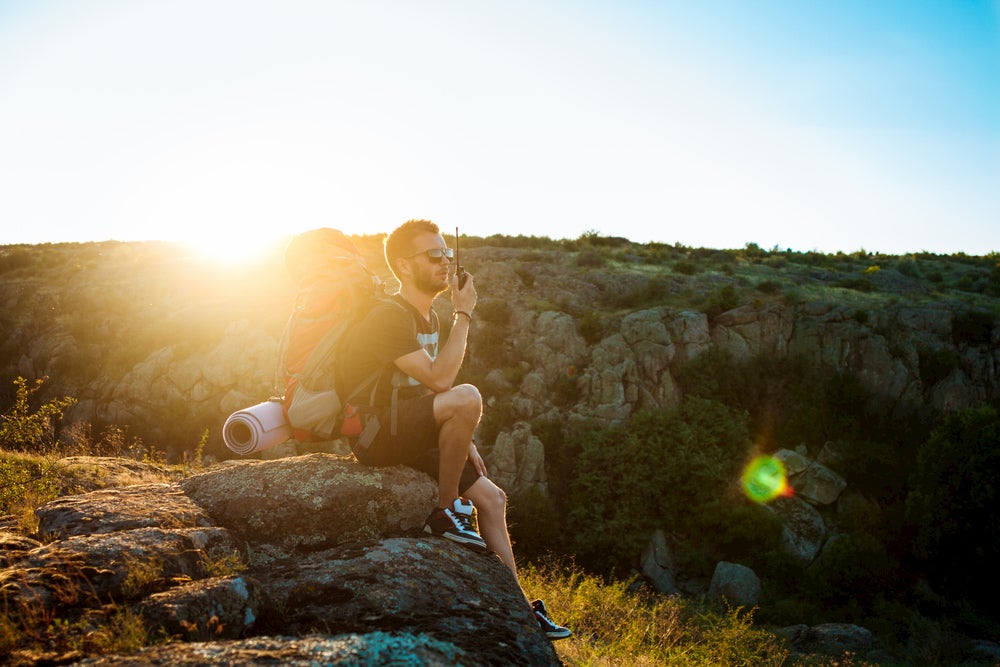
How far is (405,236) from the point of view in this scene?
461 centimetres

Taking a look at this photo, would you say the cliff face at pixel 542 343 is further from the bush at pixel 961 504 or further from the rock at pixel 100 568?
the rock at pixel 100 568

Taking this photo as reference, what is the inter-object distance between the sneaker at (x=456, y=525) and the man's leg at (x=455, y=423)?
0.29m

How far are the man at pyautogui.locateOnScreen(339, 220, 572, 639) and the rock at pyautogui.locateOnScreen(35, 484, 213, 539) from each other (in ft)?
4.27

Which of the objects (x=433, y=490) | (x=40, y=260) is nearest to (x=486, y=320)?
(x=433, y=490)

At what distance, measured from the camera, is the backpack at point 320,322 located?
439cm

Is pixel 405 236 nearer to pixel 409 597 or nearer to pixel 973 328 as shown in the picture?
pixel 409 597

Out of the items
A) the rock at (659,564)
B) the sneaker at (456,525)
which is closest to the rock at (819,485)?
the rock at (659,564)

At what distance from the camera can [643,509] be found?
19594 mm

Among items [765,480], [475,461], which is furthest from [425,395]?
[765,480]

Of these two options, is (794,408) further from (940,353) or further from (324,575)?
(324,575)

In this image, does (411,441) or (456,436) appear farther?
(411,441)

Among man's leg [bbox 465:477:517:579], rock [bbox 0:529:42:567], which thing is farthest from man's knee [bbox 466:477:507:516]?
rock [bbox 0:529:42:567]

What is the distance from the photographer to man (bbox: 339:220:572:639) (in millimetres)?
4195

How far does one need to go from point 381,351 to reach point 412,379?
1.39 ft
